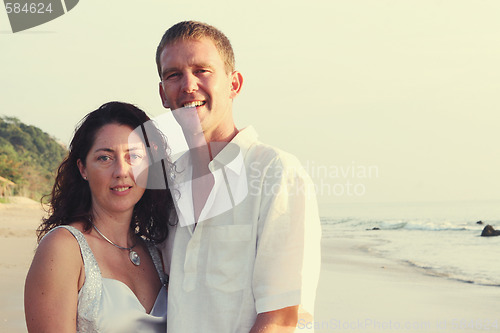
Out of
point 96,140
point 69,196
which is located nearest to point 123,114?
point 96,140

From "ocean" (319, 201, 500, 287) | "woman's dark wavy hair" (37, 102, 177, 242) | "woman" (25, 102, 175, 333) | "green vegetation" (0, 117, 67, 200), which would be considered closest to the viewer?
"woman" (25, 102, 175, 333)

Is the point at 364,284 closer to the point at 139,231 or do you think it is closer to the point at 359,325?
the point at 359,325

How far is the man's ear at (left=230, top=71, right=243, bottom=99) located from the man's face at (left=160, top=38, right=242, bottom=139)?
0.41ft

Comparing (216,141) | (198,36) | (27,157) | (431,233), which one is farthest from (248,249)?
(27,157)

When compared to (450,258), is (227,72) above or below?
above

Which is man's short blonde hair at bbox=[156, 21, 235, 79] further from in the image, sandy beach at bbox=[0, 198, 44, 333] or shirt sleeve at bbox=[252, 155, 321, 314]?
sandy beach at bbox=[0, 198, 44, 333]

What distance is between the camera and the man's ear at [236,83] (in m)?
2.86

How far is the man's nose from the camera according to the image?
103 inches

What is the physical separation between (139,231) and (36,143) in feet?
103

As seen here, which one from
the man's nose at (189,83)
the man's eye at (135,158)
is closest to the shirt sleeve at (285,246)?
the man's nose at (189,83)

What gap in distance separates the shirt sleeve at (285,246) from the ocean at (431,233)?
27.1ft

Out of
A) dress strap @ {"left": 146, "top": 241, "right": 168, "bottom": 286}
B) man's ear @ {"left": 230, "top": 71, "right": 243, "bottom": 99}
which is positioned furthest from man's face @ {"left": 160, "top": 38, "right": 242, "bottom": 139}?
dress strap @ {"left": 146, "top": 241, "right": 168, "bottom": 286}

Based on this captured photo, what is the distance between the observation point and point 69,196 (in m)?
2.82

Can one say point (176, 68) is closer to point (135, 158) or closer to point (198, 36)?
point (198, 36)
